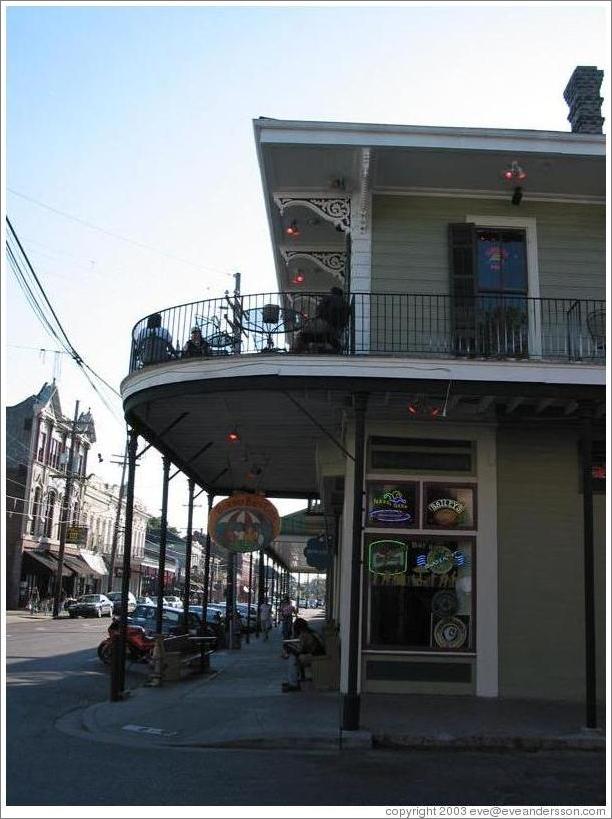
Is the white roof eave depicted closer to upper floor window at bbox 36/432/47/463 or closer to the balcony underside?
the balcony underside

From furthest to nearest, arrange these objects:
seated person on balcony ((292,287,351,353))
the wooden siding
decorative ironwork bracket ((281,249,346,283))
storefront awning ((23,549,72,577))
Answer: storefront awning ((23,549,72,577)) → decorative ironwork bracket ((281,249,346,283)) → the wooden siding → seated person on balcony ((292,287,351,353))

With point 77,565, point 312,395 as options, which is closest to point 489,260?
point 312,395

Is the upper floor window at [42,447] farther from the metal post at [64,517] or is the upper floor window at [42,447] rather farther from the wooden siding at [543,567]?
the wooden siding at [543,567]

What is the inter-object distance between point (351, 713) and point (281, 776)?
2018 mm

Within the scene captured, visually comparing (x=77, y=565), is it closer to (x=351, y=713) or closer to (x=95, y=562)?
(x=95, y=562)

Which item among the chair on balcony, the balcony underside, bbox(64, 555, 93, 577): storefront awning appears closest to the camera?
the balcony underside

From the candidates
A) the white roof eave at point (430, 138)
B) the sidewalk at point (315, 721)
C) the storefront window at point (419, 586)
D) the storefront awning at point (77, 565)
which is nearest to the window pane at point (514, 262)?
the white roof eave at point (430, 138)

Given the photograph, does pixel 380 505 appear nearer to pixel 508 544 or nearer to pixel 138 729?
pixel 508 544

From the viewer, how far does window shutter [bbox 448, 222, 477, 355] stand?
11867 millimetres

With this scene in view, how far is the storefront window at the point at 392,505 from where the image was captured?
1162cm

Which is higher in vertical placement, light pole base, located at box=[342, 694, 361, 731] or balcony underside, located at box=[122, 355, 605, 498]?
balcony underside, located at box=[122, 355, 605, 498]

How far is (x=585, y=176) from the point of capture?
39.2 ft

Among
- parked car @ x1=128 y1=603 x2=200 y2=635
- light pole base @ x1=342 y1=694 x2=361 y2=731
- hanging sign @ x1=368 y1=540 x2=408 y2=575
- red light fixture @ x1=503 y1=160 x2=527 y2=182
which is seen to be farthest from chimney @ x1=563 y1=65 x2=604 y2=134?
parked car @ x1=128 y1=603 x2=200 y2=635

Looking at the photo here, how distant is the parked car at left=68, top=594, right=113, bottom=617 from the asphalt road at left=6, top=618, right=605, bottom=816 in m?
33.5
